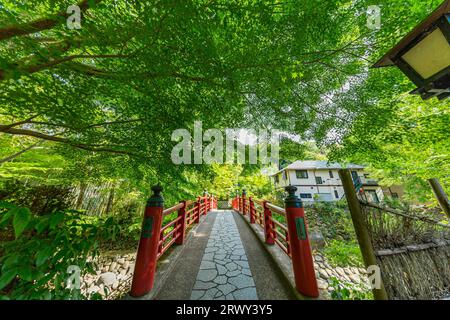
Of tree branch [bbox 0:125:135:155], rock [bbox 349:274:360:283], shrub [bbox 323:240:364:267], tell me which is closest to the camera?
tree branch [bbox 0:125:135:155]

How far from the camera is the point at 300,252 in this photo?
1.92m

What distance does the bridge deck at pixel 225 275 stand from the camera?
207cm

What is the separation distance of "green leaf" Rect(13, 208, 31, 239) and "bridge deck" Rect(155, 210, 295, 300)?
5.70 ft

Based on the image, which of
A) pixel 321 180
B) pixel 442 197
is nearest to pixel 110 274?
pixel 442 197

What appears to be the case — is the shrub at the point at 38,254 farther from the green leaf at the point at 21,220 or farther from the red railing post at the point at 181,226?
the red railing post at the point at 181,226

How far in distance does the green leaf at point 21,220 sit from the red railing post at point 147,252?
1.13m

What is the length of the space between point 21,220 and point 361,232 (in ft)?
10.6

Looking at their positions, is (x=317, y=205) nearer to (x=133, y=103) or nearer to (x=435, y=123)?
(x=435, y=123)

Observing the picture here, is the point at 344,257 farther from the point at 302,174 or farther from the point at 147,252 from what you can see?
the point at 302,174

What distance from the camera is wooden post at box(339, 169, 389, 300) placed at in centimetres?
178

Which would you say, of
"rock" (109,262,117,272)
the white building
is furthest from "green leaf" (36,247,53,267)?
the white building

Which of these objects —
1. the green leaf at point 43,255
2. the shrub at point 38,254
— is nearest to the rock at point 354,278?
the shrub at point 38,254

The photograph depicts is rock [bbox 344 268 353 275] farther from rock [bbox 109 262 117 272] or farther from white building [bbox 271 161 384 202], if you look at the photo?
white building [bbox 271 161 384 202]

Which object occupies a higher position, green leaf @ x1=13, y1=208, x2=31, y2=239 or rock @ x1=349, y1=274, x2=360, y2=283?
green leaf @ x1=13, y1=208, x2=31, y2=239
